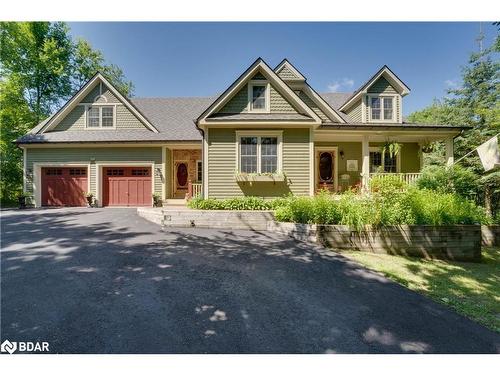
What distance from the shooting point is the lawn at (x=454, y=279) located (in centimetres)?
374

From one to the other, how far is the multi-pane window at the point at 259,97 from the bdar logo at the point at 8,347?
31.1ft

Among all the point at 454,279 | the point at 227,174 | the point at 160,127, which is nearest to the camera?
the point at 454,279

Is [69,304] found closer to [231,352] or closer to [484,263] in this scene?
[231,352]

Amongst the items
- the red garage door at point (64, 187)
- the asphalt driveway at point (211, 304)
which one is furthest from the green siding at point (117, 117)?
the asphalt driveway at point (211, 304)

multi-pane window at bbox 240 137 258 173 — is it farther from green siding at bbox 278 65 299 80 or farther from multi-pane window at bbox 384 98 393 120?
multi-pane window at bbox 384 98 393 120

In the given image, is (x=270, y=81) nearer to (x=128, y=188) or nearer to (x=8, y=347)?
(x=128, y=188)

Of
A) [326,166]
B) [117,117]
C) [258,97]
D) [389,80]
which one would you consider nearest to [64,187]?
[117,117]

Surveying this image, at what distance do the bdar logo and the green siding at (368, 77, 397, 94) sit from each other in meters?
15.5

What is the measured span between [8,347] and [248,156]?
324 inches

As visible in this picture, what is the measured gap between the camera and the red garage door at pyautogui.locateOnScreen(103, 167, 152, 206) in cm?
1266

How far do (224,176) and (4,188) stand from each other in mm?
19023

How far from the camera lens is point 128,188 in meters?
12.7

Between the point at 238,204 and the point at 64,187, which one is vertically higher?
the point at 64,187

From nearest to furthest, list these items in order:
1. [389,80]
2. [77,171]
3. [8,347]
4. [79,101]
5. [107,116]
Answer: [8,347] → [389,80] → [77,171] → [79,101] → [107,116]
